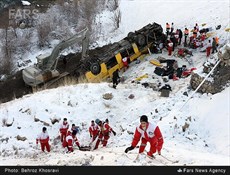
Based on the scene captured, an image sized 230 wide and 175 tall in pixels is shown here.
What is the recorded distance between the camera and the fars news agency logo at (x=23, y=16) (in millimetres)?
30297

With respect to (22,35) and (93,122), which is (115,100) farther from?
(22,35)

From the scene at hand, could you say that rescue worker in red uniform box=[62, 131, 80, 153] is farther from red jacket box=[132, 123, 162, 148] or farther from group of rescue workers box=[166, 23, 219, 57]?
group of rescue workers box=[166, 23, 219, 57]

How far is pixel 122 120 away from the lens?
1533cm

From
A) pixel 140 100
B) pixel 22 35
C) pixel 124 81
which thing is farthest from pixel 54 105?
pixel 22 35

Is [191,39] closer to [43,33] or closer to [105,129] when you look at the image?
[105,129]

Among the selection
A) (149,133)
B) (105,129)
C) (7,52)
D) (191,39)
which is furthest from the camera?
(7,52)

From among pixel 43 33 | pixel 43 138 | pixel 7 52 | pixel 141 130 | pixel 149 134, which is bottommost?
pixel 43 138

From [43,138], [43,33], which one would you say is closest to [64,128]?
[43,138]

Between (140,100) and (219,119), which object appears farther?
(140,100)

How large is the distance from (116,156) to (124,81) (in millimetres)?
9774

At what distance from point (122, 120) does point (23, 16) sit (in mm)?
19354

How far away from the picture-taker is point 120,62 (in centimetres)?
2103

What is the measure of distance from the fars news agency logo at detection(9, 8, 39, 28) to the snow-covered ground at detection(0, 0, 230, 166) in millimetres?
14822

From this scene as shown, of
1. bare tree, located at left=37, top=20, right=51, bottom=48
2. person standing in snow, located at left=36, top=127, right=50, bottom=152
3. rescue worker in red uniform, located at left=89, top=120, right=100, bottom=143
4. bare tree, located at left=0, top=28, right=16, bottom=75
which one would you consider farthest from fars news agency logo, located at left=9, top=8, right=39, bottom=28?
person standing in snow, located at left=36, top=127, right=50, bottom=152
